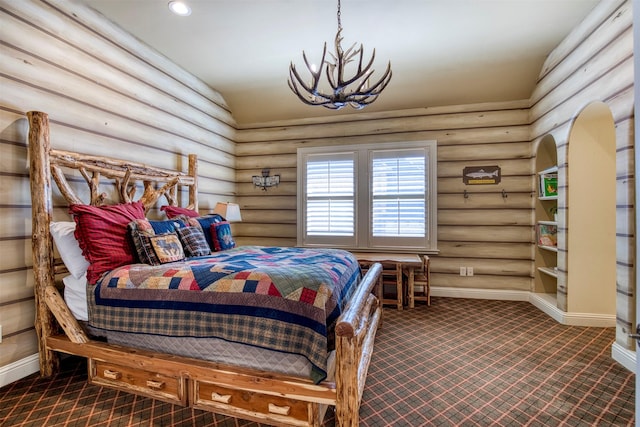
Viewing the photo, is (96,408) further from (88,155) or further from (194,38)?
(194,38)

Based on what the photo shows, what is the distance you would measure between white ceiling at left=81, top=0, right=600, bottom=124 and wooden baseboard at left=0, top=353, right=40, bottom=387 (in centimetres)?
288

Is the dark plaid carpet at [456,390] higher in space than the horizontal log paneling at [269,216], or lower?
lower

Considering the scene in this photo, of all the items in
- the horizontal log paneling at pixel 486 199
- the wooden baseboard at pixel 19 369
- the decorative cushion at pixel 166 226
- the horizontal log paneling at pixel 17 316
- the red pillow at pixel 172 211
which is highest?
the horizontal log paneling at pixel 486 199

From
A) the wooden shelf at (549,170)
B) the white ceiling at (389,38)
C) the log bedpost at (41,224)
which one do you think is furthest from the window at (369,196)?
the log bedpost at (41,224)

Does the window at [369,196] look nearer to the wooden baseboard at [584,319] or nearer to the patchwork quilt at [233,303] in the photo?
the wooden baseboard at [584,319]

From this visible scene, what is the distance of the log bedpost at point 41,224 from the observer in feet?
6.86

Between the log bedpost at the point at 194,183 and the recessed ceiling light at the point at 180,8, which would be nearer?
the recessed ceiling light at the point at 180,8

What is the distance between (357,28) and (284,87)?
4.85ft

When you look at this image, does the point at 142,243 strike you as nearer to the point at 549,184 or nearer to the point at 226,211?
the point at 226,211

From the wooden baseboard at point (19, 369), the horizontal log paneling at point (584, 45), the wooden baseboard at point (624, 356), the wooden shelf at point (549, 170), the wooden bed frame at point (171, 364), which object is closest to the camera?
the wooden bed frame at point (171, 364)

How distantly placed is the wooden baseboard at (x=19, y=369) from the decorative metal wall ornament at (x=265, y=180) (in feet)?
10.5

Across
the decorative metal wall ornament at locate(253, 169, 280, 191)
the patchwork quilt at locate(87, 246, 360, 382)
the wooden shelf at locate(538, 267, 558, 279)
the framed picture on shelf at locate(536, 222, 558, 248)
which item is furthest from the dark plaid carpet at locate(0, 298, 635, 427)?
the decorative metal wall ornament at locate(253, 169, 280, 191)

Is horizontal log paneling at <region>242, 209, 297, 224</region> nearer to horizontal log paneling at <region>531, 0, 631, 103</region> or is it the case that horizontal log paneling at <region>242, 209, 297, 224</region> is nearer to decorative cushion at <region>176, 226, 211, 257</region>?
decorative cushion at <region>176, 226, 211, 257</region>

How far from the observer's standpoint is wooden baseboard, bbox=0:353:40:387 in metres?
2.05
